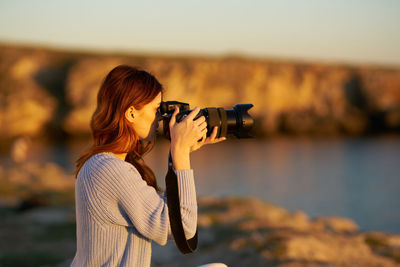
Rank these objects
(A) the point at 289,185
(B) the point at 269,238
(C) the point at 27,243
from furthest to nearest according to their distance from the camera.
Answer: (A) the point at 289,185 < (C) the point at 27,243 < (B) the point at 269,238

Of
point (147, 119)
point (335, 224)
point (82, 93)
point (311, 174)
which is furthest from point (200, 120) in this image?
point (82, 93)

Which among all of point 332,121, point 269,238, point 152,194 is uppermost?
point 152,194

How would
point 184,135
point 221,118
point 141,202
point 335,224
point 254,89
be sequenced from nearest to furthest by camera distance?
point 141,202 < point 184,135 < point 221,118 < point 335,224 < point 254,89

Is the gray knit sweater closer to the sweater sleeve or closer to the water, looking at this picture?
the sweater sleeve

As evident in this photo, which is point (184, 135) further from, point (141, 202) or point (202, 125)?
point (141, 202)

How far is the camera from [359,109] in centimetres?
3941

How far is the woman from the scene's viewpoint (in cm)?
148

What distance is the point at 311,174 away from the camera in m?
19.8

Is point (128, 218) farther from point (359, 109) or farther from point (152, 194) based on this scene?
point (359, 109)

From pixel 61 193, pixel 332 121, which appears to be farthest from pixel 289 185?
pixel 332 121

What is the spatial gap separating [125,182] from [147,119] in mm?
313

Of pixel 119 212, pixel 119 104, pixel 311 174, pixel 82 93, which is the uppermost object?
pixel 119 104

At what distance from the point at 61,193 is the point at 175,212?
11.1 meters

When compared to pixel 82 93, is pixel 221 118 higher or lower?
higher
